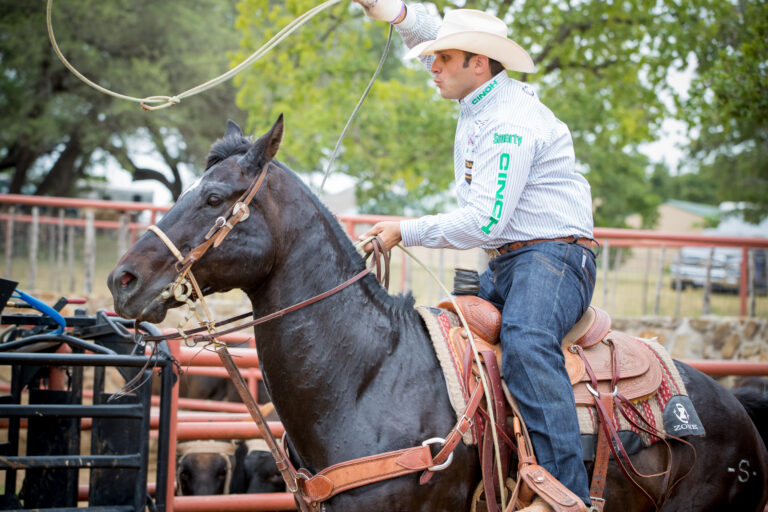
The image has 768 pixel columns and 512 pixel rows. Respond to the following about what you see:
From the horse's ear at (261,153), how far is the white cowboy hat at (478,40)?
85 centimetres

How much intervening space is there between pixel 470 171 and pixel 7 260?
8.34 meters

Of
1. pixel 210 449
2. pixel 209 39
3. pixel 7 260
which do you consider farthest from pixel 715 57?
pixel 209 39

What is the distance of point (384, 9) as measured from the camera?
320 cm

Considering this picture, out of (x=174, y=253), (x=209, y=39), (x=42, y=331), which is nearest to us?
(x=174, y=253)

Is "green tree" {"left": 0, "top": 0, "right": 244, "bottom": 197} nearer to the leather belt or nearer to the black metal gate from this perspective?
the black metal gate

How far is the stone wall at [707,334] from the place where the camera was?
29.0ft

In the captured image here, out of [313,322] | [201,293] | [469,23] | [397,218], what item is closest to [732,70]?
[397,218]

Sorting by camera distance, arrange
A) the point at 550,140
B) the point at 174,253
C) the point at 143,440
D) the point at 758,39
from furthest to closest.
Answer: the point at 758,39
the point at 143,440
the point at 550,140
the point at 174,253

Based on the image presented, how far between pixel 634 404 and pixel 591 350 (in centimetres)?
31

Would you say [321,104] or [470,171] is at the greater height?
[321,104]

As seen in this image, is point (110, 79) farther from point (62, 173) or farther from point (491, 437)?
point (491, 437)

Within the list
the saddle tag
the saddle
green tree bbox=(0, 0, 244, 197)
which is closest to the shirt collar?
the saddle

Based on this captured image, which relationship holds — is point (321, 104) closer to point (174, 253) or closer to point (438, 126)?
point (438, 126)

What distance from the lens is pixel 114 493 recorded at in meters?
3.59
